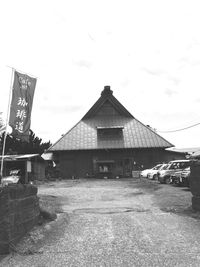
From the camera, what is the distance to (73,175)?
128ft

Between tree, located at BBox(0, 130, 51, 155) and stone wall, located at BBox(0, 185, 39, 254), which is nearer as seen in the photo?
stone wall, located at BBox(0, 185, 39, 254)

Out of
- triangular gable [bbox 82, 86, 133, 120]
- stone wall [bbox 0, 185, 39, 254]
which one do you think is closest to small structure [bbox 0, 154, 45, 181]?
triangular gable [bbox 82, 86, 133, 120]

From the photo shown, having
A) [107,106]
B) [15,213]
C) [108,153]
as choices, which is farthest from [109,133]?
[15,213]

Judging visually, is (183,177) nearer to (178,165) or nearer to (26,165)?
(178,165)

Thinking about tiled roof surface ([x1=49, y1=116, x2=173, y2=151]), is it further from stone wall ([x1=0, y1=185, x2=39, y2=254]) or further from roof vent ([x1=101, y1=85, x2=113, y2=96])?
stone wall ([x1=0, y1=185, x2=39, y2=254])

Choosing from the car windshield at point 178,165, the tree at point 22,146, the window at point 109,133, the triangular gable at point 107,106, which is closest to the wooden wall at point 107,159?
the window at point 109,133

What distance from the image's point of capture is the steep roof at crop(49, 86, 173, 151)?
39.2m

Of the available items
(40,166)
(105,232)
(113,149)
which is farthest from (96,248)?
(113,149)

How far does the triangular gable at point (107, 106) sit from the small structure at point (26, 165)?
11.5 m

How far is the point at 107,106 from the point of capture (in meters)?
44.2

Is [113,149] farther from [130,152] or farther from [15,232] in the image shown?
[15,232]

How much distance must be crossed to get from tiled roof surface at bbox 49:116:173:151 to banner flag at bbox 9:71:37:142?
2878 cm

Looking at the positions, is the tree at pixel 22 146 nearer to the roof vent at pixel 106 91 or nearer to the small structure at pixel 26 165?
the small structure at pixel 26 165

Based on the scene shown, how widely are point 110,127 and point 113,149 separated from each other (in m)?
3.51
